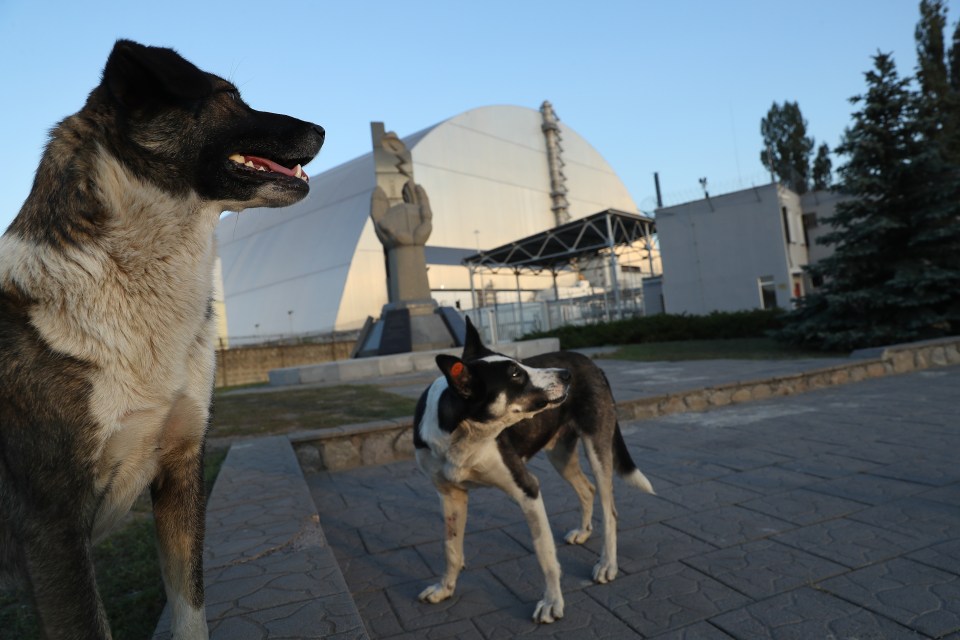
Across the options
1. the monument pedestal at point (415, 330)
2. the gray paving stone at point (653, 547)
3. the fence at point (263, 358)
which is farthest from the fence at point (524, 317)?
the gray paving stone at point (653, 547)

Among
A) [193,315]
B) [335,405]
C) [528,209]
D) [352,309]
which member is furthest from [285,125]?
[528,209]

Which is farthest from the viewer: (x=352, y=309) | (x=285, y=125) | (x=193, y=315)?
(x=352, y=309)

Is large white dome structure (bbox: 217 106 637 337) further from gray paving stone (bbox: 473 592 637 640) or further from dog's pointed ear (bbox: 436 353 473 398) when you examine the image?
gray paving stone (bbox: 473 592 637 640)

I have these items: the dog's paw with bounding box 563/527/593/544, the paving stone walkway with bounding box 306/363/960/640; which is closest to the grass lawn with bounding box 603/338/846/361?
the paving stone walkway with bounding box 306/363/960/640

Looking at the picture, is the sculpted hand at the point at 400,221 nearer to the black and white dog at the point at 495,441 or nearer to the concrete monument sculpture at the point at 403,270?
the concrete monument sculpture at the point at 403,270

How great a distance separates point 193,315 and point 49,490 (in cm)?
61

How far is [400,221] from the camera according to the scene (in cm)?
1700

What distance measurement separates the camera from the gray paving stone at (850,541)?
10.0 feet

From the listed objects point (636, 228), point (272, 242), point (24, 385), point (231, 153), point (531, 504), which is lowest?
point (531, 504)

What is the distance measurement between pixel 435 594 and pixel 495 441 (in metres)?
0.87

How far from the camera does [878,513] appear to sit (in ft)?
12.0

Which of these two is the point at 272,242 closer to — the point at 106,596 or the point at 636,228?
the point at 636,228

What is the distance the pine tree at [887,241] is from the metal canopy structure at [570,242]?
11713 mm

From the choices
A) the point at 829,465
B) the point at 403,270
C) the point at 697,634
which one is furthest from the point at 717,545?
the point at 403,270
